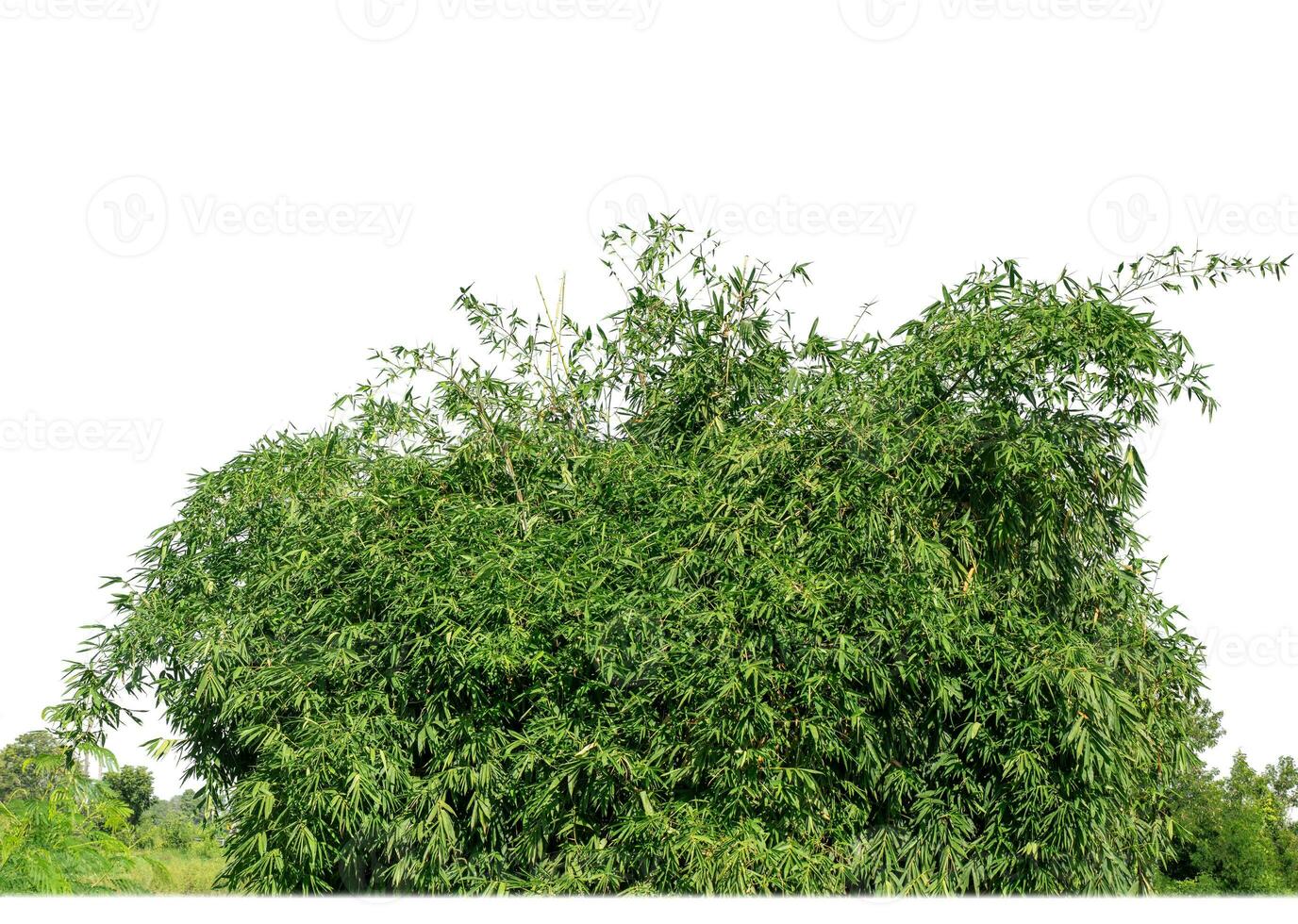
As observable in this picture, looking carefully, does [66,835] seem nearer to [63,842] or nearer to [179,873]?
[63,842]

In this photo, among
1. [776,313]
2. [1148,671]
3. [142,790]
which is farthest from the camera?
[142,790]

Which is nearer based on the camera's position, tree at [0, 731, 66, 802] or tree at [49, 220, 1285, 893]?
tree at [49, 220, 1285, 893]

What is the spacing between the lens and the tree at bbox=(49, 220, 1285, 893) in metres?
5.28

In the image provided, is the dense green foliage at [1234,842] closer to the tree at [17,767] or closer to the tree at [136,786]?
the tree at [136,786]

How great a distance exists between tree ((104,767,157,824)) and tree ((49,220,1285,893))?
1069 centimetres

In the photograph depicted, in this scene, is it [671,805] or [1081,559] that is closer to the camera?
[671,805]

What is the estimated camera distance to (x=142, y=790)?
16.2 meters

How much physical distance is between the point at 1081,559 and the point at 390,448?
3.85 m

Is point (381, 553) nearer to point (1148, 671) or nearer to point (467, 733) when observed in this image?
point (467, 733)

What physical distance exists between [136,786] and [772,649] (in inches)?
535

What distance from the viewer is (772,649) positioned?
5.32 m

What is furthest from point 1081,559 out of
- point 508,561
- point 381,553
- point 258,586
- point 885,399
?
point 258,586

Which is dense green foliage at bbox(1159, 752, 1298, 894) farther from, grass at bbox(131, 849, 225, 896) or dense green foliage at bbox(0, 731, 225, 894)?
dense green foliage at bbox(0, 731, 225, 894)

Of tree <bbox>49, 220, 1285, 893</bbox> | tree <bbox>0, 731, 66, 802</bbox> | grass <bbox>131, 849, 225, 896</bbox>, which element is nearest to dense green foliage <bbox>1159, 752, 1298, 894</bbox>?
tree <bbox>49, 220, 1285, 893</bbox>
